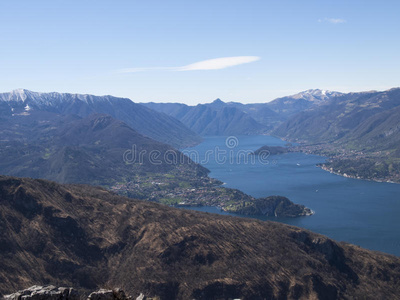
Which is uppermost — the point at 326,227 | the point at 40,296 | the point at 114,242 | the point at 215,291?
the point at 40,296

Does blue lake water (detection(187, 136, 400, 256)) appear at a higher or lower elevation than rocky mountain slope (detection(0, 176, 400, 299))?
lower

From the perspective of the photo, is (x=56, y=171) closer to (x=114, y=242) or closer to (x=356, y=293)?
(x=114, y=242)

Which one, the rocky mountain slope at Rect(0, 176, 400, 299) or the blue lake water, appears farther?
the blue lake water

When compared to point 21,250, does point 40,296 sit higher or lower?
higher

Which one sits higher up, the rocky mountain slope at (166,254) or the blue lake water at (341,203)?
the rocky mountain slope at (166,254)

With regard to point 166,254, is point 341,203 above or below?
below

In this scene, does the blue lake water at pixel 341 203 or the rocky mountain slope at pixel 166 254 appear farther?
the blue lake water at pixel 341 203

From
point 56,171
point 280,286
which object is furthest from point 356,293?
point 56,171

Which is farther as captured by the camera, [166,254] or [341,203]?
[341,203]
